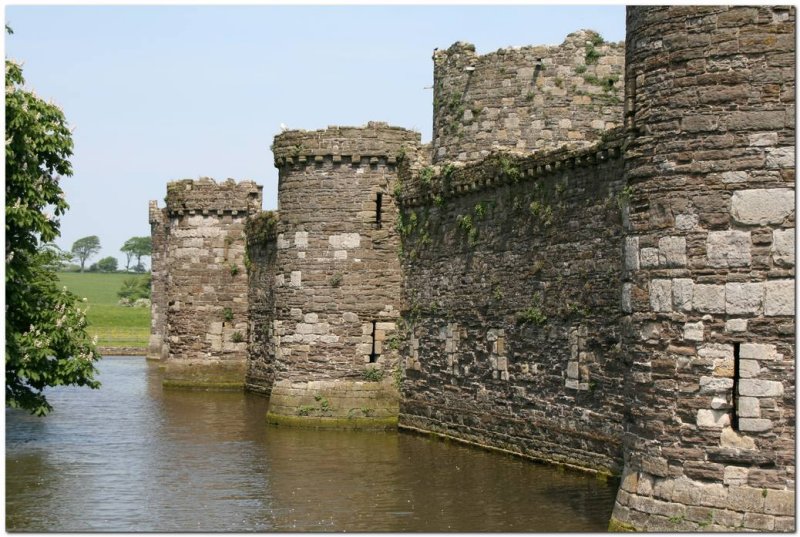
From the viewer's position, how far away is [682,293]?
1535 centimetres

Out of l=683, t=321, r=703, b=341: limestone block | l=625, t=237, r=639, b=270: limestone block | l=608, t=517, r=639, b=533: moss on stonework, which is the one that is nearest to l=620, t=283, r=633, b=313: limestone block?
l=625, t=237, r=639, b=270: limestone block

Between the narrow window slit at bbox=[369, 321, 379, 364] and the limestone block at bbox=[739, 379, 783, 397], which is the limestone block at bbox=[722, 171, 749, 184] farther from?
the narrow window slit at bbox=[369, 321, 379, 364]

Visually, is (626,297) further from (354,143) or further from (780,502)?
(354,143)

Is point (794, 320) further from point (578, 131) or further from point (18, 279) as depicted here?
point (578, 131)

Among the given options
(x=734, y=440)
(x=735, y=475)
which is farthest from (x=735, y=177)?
(x=735, y=475)

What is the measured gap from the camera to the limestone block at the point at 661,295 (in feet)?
50.8

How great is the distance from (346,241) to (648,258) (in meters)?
15.3

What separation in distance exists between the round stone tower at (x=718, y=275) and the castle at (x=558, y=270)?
0.02 meters

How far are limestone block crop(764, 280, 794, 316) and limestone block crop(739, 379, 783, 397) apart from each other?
720 millimetres

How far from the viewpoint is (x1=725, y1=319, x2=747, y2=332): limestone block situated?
1501cm

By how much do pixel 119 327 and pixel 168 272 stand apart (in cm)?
4085

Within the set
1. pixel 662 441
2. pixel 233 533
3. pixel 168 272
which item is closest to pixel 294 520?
pixel 233 533

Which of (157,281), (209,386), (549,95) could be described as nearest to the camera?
(549,95)

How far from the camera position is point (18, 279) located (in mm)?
23406
